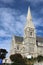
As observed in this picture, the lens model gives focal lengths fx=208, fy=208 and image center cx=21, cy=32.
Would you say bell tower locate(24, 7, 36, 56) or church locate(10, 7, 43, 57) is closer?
church locate(10, 7, 43, 57)

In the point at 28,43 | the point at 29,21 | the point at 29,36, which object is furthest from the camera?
the point at 29,21

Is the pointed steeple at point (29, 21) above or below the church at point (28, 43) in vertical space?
above

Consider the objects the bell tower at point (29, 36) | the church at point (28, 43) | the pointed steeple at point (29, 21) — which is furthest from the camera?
the pointed steeple at point (29, 21)

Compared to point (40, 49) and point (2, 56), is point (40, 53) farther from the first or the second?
point (2, 56)

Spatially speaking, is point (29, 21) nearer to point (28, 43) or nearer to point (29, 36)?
point (29, 36)

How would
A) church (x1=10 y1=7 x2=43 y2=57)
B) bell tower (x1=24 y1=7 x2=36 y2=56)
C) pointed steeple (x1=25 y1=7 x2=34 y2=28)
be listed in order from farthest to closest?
pointed steeple (x1=25 y1=7 x2=34 y2=28), bell tower (x1=24 y1=7 x2=36 y2=56), church (x1=10 y1=7 x2=43 y2=57)

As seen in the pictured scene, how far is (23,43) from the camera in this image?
11188 cm

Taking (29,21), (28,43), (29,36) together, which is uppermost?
(29,21)

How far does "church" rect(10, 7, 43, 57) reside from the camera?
109031 millimetres

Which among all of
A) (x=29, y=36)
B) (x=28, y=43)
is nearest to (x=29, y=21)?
(x=29, y=36)

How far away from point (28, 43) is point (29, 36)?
182 inches

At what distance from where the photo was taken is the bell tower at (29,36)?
110 metres

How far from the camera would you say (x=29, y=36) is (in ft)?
374

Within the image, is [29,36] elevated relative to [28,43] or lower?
elevated
